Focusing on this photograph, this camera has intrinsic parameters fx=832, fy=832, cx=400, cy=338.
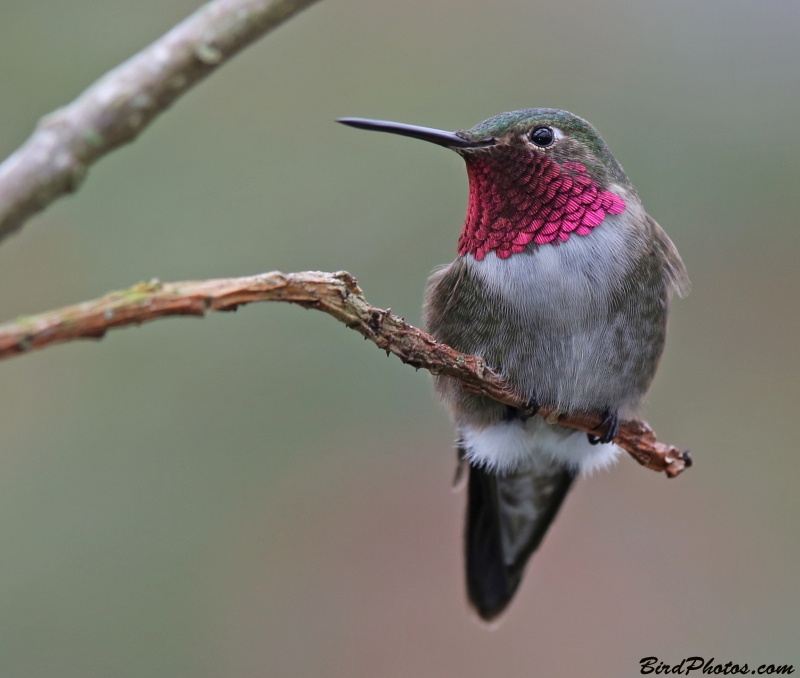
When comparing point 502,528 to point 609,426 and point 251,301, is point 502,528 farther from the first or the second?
point 251,301

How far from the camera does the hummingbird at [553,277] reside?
3.21 meters

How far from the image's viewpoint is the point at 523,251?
3.24 metres

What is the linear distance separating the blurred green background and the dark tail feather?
91 cm

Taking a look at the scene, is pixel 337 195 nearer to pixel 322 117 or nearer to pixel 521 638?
pixel 322 117

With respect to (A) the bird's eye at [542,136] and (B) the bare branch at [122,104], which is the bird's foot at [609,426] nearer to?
(A) the bird's eye at [542,136]

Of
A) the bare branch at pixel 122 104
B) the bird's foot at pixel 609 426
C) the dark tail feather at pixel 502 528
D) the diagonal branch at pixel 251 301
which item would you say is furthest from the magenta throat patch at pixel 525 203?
the bare branch at pixel 122 104

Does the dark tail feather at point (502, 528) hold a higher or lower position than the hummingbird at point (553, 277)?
lower

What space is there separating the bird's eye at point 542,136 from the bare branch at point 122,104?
171 cm

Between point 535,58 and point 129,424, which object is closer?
point 129,424

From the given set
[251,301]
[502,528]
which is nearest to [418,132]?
[251,301]

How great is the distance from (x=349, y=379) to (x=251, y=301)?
3809 mm

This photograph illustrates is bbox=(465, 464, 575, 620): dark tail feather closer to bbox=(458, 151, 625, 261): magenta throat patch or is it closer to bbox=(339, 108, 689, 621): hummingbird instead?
bbox=(339, 108, 689, 621): hummingbird

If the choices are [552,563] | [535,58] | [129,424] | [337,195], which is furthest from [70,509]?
[535,58]

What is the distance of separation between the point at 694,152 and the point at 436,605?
3.70 meters
